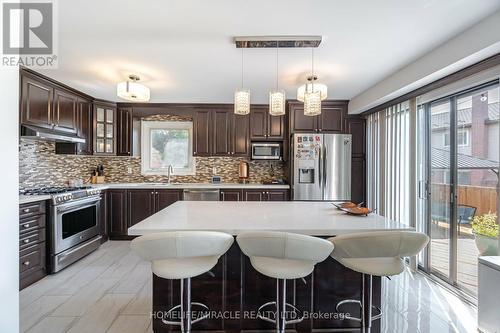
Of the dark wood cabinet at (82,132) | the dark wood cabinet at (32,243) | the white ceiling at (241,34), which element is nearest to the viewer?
the white ceiling at (241,34)

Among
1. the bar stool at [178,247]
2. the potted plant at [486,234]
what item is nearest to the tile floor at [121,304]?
the potted plant at [486,234]

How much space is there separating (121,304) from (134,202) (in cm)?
218

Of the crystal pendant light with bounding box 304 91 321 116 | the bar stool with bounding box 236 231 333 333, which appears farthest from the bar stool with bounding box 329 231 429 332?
the crystal pendant light with bounding box 304 91 321 116

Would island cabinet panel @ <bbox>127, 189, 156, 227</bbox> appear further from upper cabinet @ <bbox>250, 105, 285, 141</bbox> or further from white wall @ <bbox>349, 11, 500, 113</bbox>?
white wall @ <bbox>349, 11, 500, 113</bbox>

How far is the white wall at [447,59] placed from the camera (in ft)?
6.22

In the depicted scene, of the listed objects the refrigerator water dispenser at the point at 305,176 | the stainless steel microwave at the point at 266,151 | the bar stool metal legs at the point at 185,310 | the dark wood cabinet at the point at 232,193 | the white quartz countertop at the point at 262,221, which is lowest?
the bar stool metal legs at the point at 185,310

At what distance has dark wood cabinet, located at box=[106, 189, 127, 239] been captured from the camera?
14.0 ft

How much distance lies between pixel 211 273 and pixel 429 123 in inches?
122

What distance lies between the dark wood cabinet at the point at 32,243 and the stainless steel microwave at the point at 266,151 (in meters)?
3.03

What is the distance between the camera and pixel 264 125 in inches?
180

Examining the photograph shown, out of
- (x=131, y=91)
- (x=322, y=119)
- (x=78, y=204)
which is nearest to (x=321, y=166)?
(x=322, y=119)

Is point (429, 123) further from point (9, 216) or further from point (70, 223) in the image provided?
point (70, 223)

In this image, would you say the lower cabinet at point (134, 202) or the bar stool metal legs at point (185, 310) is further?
the lower cabinet at point (134, 202)

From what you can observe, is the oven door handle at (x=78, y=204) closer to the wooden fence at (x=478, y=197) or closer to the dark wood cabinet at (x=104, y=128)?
the dark wood cabinet at (x=104, y=128)
